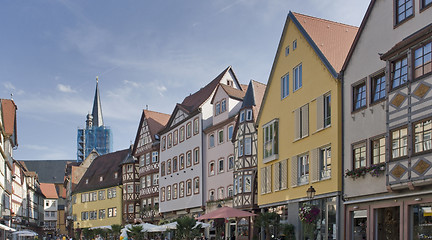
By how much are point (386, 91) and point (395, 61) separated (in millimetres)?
1120

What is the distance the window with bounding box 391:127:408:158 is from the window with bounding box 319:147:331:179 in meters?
5.97

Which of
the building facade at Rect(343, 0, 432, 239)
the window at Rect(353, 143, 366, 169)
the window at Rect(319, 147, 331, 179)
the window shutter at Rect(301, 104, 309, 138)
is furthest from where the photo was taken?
the window shutter at Rect(301, 104, 309, 138)

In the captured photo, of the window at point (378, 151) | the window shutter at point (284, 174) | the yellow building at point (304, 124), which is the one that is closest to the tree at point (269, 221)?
the yellow building at point (304, 124)

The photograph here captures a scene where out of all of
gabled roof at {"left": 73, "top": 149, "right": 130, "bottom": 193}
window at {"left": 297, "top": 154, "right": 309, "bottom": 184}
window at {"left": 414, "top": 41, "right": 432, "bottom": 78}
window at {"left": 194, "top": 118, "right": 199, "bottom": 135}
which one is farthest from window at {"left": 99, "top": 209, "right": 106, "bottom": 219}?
window at {"left": 414, "top": 41, "right": 432, "bottom": 78}

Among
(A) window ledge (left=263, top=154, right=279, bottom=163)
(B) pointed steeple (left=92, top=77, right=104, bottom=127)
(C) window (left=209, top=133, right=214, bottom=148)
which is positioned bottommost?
(A) window ledge (left=263, top=154, right=279, bottom=163)

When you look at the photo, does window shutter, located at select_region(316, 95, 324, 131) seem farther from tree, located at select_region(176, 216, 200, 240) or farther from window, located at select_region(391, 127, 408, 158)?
tree, located at select_region(176, 216, 200, 240)

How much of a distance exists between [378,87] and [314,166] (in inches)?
243

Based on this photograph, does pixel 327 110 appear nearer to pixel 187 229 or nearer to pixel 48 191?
pixel 187 229

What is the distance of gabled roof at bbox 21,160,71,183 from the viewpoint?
432ft

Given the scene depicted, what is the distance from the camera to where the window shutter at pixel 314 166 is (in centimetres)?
2703

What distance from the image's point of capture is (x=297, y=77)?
29984mm

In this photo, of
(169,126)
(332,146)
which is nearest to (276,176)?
(332,146)

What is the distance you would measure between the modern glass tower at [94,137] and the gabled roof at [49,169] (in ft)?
25.0

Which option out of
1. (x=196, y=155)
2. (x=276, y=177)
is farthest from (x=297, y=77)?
(x=196, y=155)
